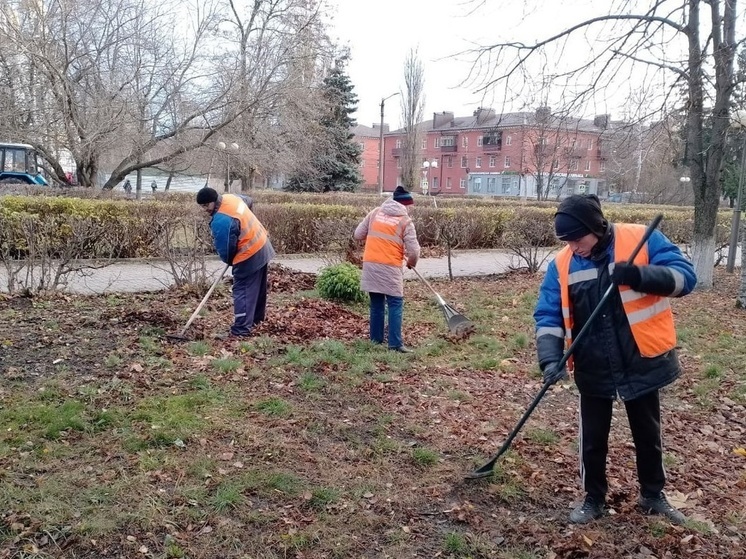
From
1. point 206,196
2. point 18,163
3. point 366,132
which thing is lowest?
point 206,196

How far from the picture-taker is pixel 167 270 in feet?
28.4

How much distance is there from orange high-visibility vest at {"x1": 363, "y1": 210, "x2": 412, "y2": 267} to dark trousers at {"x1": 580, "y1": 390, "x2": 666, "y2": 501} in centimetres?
315

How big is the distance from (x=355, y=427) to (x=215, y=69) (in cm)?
1789

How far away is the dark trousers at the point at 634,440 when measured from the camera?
3109 mm

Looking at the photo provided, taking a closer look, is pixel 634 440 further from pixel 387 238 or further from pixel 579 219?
pixel 387 238

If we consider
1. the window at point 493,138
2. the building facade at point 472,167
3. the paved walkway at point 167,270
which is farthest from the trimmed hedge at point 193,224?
the building facade at point 472,167

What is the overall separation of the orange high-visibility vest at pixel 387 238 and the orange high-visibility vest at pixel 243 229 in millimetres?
1106

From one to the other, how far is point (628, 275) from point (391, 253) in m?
3.48

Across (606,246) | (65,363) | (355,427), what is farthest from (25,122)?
(606,246)

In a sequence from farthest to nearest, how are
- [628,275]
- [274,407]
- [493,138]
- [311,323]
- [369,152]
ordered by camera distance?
[369,152] < [493,138] < [311,323] < [274,407] < [628,275]

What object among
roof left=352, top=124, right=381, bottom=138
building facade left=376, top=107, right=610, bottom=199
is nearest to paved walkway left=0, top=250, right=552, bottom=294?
building facade left=376, top=107, right=610, bottom=199

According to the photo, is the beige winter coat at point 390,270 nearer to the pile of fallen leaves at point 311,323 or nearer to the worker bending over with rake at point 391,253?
the worker bending over with rake at point 391,253

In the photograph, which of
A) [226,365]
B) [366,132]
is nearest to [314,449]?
[226,365]

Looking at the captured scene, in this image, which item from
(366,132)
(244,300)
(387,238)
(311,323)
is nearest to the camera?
(387,238)
